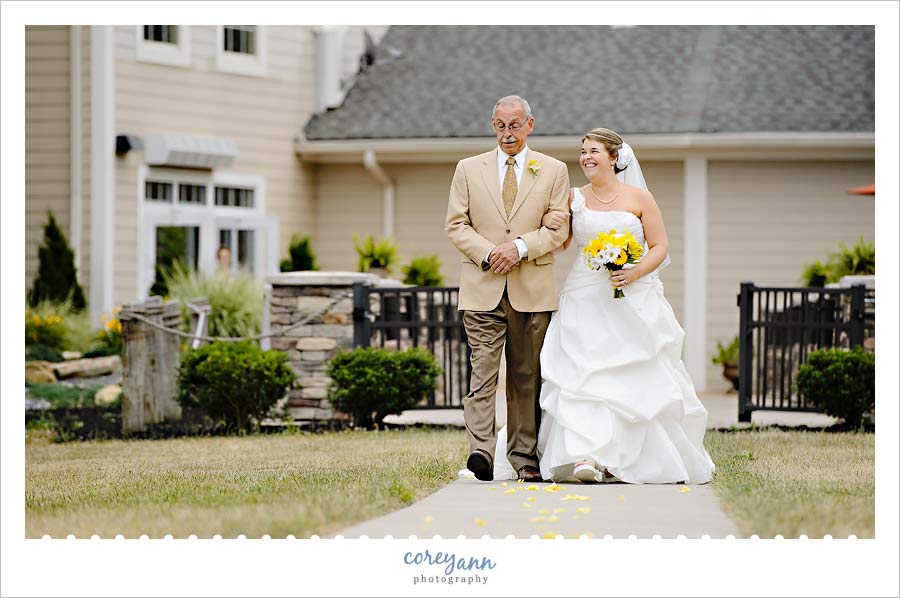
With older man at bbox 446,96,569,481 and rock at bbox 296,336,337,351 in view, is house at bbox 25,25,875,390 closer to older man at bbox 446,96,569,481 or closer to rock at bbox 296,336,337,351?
rock at bbox 296,336,337,351

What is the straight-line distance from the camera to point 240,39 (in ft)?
52.6

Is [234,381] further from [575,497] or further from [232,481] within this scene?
[575,497]

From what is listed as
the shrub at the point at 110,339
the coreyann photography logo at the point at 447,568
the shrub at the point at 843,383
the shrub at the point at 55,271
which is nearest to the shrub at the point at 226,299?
the shrub at the point at 110,339

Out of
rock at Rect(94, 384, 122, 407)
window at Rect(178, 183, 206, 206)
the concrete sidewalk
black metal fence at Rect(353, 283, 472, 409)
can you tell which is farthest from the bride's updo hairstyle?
window at Rect(178, 183, 206, 206)

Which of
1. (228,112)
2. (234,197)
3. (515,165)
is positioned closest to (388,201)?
(234,197)

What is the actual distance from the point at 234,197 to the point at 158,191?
121cm

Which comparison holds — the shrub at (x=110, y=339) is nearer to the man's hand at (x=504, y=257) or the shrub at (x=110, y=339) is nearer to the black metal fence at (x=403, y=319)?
the black metal fence at (x=403, y=319)

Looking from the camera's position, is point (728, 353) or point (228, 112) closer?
point (728, 353)

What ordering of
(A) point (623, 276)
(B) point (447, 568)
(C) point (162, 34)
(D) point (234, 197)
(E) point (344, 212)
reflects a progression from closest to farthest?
(B) point (447, 568), (A) point (623, 276), (C) point (162, 34), (D) point (234, 197), (E) point (344, 212)

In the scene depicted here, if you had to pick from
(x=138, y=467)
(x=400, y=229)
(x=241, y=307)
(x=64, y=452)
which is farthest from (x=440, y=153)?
(x=138, y=467)

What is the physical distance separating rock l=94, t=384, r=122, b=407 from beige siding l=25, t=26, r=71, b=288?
2.67 m

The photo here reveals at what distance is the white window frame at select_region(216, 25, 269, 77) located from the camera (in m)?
15.7

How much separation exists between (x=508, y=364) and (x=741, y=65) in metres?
11.0

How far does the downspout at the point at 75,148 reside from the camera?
47.7ft
